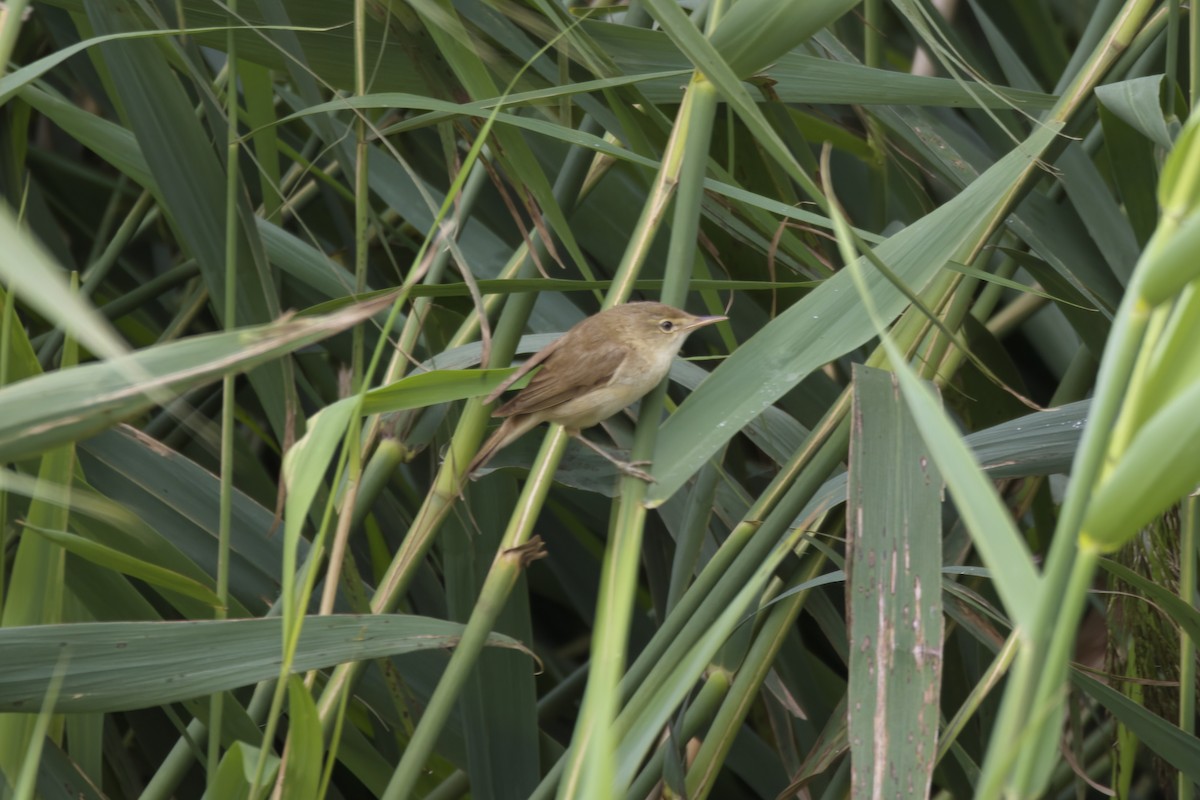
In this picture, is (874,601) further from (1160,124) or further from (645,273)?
(645,273)

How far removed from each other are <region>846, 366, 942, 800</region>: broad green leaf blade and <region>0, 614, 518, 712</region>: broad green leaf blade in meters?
0.56

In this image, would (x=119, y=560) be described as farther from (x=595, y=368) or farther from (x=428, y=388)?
(x=595, y=368)

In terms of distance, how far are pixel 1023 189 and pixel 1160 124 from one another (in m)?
0.24

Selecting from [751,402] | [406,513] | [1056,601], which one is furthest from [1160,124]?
[406,513]

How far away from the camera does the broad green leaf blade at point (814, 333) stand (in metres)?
1.25

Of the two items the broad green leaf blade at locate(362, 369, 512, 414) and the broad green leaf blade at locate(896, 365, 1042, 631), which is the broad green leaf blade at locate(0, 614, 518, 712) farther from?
the broad green leaf blade at locate(896, 365, 1042, 631)

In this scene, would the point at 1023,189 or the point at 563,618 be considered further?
the point at 563,618

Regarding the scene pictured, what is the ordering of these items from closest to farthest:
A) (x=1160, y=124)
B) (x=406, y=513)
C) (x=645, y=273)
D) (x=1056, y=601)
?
1. (x=1056, y=601)
2. (x=1160, y=124)
3. (x=645, y=273)
4. (x=406, y=513)

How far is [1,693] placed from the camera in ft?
3.84

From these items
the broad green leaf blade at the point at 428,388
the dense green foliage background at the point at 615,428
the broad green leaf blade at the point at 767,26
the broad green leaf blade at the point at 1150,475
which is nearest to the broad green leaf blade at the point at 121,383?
the dense green foliage background at the point at 615,428

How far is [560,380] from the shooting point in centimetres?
184

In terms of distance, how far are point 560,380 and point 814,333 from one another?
23.6 inches

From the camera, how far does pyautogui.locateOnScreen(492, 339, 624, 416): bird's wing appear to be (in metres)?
1.83

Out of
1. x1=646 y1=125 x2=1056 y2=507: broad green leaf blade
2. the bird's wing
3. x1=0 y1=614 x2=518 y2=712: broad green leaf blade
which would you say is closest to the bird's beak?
the bird's wing
